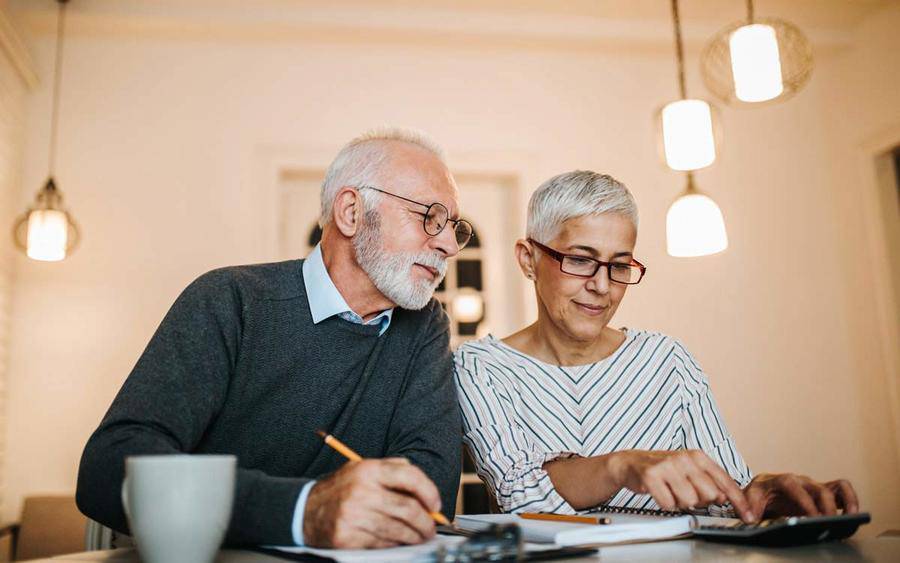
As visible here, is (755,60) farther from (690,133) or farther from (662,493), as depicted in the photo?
(662,493)

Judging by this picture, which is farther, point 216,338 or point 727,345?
point 727,345

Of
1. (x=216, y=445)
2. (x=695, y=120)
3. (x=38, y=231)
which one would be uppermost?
(x=695, y=120)

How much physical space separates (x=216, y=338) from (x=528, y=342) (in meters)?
0.74

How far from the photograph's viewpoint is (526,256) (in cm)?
178

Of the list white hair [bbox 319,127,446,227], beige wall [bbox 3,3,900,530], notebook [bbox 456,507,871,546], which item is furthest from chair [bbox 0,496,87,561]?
notebook [bbox 456,507,871,546]

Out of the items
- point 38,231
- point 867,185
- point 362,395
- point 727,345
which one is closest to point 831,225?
point 867,185

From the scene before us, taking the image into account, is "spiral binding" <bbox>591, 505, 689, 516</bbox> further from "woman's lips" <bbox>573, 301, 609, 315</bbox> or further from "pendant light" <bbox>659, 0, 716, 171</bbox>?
"pendant light" <bbox>659, 0, 716, 171</bbox>

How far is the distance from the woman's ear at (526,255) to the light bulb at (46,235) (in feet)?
8.15

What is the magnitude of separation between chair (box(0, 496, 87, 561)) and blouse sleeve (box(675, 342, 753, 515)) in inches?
106

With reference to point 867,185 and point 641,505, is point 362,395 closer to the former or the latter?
point 641,505

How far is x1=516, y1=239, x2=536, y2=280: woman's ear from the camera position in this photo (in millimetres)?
1768

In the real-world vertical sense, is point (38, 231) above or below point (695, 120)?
below

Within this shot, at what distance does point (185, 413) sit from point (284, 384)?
9.2 inches

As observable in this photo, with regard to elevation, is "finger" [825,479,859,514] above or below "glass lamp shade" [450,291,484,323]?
below
